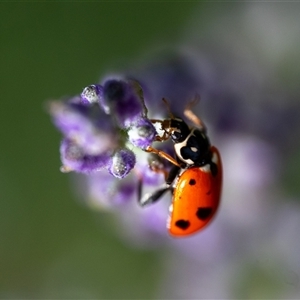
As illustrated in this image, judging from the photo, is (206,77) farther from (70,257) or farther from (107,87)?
(70,257)

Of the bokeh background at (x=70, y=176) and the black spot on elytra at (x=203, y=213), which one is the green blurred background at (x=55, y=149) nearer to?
the bokeh background at (x=70, y=176)

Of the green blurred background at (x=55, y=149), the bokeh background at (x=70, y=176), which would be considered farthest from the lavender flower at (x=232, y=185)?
the green blurred background at (x=55, y=149)

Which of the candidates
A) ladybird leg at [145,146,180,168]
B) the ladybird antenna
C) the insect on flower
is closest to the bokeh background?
the ladybird antenna

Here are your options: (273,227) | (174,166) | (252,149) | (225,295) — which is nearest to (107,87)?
(174,166)

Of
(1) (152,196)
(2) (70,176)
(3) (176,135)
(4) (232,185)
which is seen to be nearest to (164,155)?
(3) (176,135)

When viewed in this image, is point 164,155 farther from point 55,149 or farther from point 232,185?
point 55,149

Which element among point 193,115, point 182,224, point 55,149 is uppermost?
point 55,149

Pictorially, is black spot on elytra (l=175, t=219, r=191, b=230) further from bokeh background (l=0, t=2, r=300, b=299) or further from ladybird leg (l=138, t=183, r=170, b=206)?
bokeh background (l=0, t=2, r=300, b=299)
